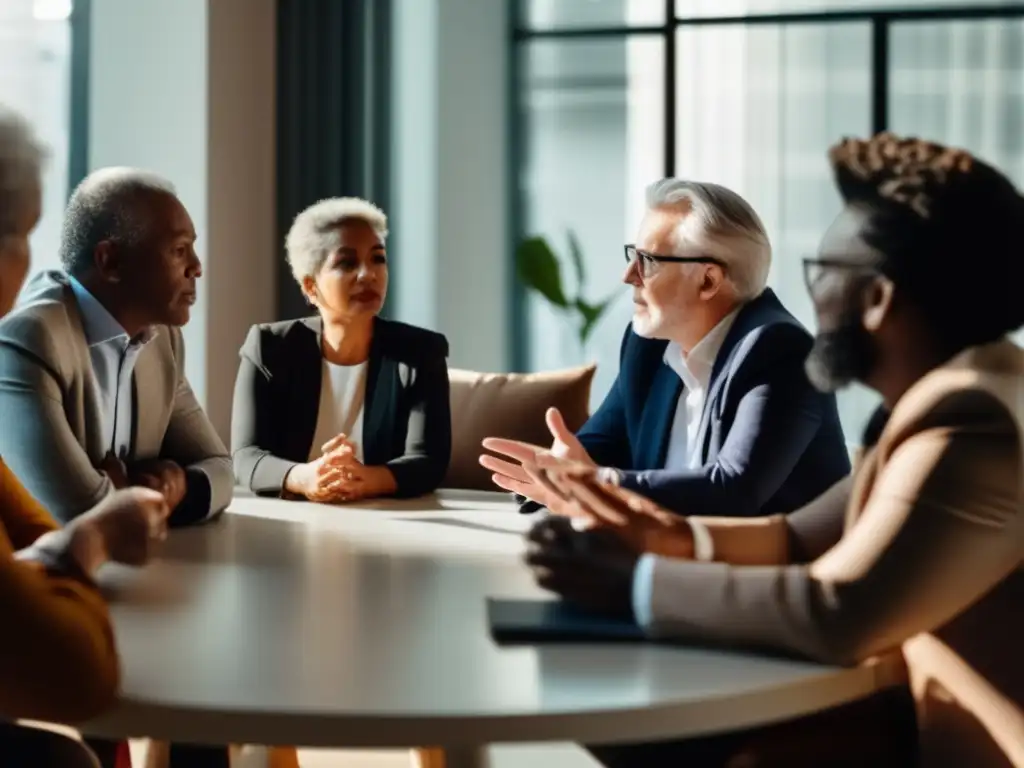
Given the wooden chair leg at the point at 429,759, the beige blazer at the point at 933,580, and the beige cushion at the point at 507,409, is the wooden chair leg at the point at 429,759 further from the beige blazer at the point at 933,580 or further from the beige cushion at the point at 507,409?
the beige blazer at the point at 933,580

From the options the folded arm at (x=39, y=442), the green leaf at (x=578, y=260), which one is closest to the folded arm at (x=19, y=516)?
the folded arm at (x=39, y=442)

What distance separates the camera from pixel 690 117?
230 inches

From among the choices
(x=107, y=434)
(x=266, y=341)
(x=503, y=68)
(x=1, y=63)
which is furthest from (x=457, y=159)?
(x=107, y=434)

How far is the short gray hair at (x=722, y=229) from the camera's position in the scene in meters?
2.43

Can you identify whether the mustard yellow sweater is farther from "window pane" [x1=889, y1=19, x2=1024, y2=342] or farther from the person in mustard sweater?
"window pane" [x1=889, y1=19, x2=1024, y2=342]

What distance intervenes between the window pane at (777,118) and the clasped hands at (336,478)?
135 inches

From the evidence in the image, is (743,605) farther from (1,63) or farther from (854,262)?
(1,63)

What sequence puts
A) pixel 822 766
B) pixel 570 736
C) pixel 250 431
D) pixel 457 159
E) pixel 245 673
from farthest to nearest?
pixel 457 159, pixel 250 431, pixel 822 766, pixel 245 673, pixel 570 736

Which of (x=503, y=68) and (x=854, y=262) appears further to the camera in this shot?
(x=503, y=68)

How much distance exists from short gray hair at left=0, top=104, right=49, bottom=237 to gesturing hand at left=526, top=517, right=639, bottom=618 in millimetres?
627

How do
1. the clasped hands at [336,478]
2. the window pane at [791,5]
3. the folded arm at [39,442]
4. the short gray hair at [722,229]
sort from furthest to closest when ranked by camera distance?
the window pane at [791,5] < the clasped hands at [336,478] < the short gray hair at [722,229] < the folded arm at [39,442]

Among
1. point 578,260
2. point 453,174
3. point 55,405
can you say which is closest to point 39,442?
point 55,405

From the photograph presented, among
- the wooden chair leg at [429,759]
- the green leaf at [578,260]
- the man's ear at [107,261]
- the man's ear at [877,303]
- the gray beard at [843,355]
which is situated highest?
the green leaf at [578,260]

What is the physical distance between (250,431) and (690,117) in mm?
3477
